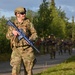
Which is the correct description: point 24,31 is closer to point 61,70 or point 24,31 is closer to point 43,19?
point 61,70

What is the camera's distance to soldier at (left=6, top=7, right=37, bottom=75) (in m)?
7.75

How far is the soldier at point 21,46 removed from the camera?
775 centimetres

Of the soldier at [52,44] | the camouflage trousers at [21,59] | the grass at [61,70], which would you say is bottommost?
the grass at [61,70]

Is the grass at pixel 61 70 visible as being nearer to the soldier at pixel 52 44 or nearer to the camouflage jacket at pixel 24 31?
the camouflage jacket at pixel 24 31

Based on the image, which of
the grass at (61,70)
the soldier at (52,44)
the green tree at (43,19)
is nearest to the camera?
the grass at (61,70)

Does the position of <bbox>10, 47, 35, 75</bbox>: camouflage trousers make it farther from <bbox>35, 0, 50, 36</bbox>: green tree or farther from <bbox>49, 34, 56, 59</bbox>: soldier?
<bbox>35, 0, 50, 36</bbox>: green tree

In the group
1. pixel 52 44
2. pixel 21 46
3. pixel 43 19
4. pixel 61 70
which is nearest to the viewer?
pixel 21 46

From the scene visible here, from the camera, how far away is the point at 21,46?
7797 mm

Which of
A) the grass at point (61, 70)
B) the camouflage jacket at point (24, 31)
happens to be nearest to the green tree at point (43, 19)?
the grass at point (61, 70)

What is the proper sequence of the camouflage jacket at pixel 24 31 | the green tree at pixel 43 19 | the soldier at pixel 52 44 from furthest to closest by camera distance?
the green tree at pixel 43 19 < the soldier at pixel 52 44 < the camouflage jacket at pixel 24 31

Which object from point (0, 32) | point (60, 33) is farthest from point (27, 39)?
point (60, 33)

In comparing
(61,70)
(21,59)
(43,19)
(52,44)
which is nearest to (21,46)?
(21,59)

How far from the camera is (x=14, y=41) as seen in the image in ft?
25.4

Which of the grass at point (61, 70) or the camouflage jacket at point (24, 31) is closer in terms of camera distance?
the camouflage jacket at point (24, 31)
